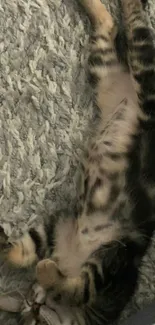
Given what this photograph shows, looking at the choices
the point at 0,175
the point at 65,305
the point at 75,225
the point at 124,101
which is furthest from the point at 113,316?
the point at 124,101

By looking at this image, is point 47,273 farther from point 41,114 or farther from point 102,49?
point 102,49

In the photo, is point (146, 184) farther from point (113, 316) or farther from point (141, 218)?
point (113, 316)

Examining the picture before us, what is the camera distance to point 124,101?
6.41ft

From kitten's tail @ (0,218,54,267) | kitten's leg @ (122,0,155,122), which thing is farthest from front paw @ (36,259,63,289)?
kitten's leg @ (122,0,155,122)

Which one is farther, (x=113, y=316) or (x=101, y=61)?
(x=101, y=61)

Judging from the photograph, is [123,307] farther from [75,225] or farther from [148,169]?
[148,169]

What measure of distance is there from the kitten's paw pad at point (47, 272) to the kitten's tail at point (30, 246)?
133mm

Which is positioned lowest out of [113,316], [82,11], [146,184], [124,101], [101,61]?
[113,316]

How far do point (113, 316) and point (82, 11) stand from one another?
105 cm

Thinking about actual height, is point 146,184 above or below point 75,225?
above

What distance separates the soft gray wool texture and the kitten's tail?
42 millimetres

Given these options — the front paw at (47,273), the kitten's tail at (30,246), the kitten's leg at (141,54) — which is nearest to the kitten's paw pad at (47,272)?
the front paw at (47,273)

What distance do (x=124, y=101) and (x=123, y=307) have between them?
692mm

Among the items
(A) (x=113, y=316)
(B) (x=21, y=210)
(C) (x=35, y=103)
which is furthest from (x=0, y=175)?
(A) (x=113, y=316)
